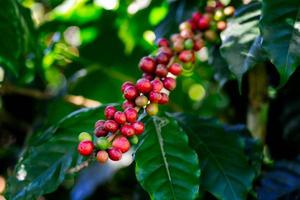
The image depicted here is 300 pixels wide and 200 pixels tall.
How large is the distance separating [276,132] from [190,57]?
2.16ft

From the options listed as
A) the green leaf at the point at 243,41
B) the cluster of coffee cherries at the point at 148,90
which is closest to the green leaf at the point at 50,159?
the cluster of coffee cherries at the point at 148,90

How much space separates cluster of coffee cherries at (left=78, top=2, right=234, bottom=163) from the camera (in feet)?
2.60

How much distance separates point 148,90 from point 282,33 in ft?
0.82

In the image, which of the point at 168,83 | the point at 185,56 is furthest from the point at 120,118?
the point at 185,56

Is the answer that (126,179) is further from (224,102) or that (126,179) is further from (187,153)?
(187,153)

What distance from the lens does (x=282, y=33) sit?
842 mm

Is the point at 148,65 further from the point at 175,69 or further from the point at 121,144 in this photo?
the point at 121,144

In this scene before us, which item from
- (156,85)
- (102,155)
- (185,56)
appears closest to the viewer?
(102,155)

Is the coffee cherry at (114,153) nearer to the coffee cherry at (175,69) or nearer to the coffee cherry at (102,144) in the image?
the coffee cherry at (102,144)

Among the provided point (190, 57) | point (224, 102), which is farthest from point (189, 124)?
point (224, 102)

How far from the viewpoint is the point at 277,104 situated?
1.53 meters

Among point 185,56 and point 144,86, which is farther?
point 185,56

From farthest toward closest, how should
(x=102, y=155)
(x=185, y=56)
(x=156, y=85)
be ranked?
(x=185, y=56) → (x=156, y=85) → (x=102, y=155)

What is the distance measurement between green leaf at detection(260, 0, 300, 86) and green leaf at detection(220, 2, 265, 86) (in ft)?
0.26
